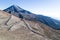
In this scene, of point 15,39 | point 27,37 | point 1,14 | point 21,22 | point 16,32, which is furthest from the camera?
point 1,14

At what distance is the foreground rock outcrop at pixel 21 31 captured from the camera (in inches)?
760

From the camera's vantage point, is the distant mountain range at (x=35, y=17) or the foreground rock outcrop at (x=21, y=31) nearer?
the foreground rock outcrop at (x=21, y=31)

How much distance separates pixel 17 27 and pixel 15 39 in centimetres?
447

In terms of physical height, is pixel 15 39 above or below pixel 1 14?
below

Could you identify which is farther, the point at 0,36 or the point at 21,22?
the point at 21,22

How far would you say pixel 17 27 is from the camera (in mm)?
22312

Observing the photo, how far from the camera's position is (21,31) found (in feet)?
69.9

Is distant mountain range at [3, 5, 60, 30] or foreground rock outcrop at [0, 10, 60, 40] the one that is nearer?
→ foreground rock outcrop at [0, 10, 60, 40]

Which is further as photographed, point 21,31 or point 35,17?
point 35,17

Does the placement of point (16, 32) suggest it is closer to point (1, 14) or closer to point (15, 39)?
point (15, 39)

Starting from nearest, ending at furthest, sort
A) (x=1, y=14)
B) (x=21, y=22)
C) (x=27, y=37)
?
(x=27, y=37), (x=21, y=22), (x=1, y=14)

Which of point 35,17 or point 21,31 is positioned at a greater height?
point 35,17

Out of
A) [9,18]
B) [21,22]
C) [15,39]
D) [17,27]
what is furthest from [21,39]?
[9,18]

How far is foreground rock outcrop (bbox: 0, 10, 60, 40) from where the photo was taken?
63.3 ft
